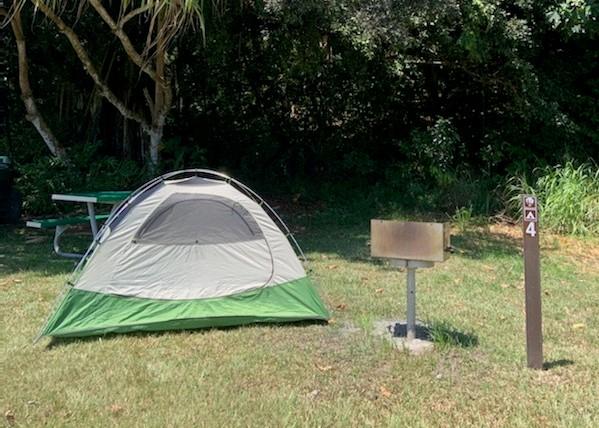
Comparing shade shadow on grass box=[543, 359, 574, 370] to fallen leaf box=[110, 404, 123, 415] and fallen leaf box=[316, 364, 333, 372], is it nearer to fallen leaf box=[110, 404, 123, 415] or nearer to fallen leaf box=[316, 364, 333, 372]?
fallen leaf box=[316, 364, 333, 372]

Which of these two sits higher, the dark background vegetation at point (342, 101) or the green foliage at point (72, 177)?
the dark background vegetation at point (342, 101)

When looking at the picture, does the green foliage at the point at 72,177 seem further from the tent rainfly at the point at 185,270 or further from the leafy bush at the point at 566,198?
the leafy bush at the point at 566,198

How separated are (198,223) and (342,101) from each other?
8.58 metres

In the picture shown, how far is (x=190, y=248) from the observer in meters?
5.23

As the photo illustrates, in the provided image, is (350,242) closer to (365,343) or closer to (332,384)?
(365,343)

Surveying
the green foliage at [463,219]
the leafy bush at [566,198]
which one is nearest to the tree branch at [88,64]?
the green foliage at [463,219]

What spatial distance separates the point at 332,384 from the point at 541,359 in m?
1.42

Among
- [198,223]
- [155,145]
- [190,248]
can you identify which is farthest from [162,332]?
[155,145]

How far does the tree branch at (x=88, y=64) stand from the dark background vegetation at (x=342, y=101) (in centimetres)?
38

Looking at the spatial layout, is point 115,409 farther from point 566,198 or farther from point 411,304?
point 566,198

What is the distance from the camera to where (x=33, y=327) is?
5035 millimetres

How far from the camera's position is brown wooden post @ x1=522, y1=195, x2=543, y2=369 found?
13.1 ft

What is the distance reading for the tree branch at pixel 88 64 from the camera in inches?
354

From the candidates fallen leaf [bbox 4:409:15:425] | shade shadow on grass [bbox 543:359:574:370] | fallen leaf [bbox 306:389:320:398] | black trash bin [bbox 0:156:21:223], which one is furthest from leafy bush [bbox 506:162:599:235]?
fallen leaf [bbox 4:409:15:425]
